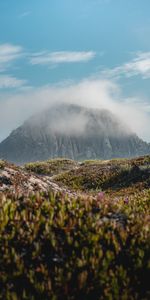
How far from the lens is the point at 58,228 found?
343 inches

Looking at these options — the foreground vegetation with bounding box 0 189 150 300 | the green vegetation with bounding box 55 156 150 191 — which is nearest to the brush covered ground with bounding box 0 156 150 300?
the foreground vegetation with bounding box 0 189 150 300

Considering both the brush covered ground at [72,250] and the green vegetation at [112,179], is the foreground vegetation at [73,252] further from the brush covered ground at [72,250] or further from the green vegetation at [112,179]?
the green vegetation at [112,179]

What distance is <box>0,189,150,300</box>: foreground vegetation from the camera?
7414 mm

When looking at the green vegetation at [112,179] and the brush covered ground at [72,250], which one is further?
the green vegetation at [112,179]

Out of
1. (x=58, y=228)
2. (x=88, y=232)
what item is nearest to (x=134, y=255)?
(x=88, y=232)

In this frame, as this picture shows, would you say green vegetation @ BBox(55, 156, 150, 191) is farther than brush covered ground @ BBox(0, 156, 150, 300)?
Yes

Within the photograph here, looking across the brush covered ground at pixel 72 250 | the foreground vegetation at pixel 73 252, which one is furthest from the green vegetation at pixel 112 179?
the foreground vegetation at pixel 73 252

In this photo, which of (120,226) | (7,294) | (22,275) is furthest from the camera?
(120,226)

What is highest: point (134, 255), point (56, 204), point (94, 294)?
point (56, 204)

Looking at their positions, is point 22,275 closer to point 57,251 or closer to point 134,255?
point 57,251

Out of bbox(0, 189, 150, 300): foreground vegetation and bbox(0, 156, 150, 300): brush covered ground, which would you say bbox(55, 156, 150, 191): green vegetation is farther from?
bbox(0, 189, 150, 300): foreground vegetation

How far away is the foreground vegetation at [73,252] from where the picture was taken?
292 inches

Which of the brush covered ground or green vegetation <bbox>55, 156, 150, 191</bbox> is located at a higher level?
green vegetation <bbox>55, 156, 150, 191</bbox>

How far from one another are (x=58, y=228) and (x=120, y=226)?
51.8 inches
